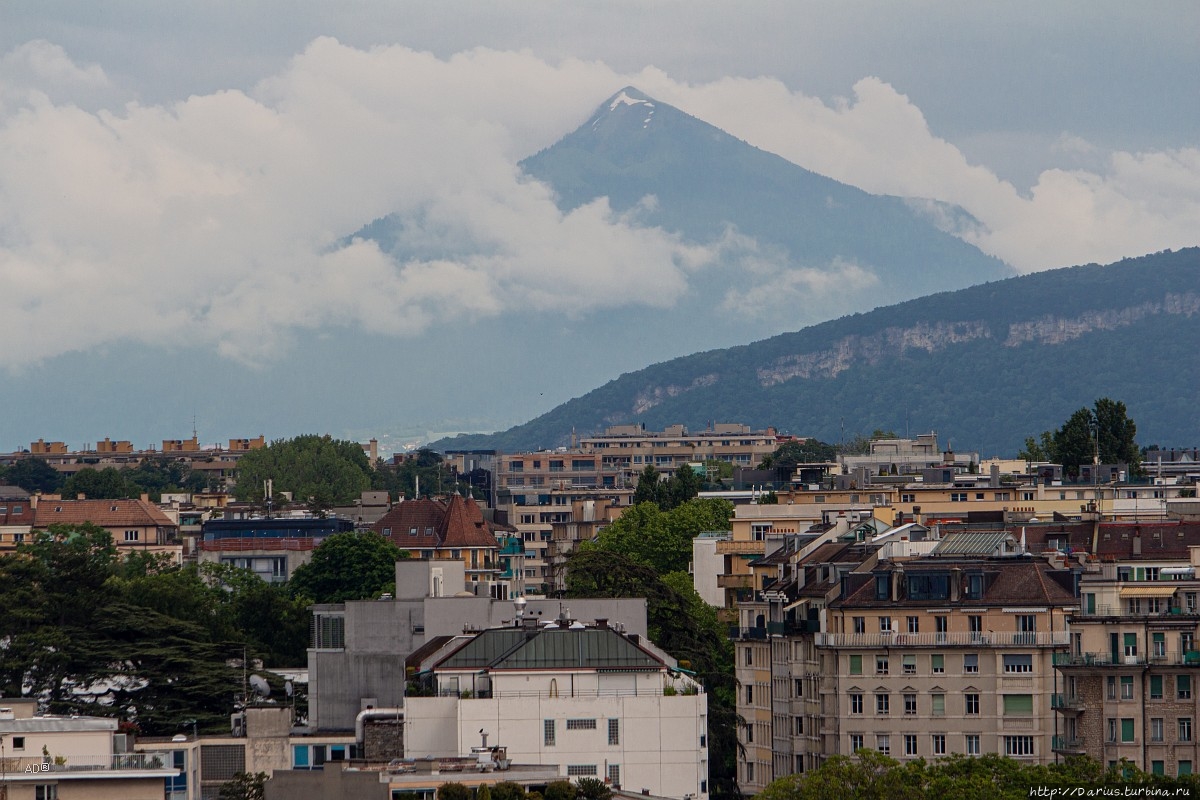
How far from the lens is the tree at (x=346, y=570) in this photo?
155 meters

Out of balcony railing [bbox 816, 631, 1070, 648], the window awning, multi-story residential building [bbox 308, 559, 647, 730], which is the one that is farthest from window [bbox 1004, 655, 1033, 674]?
multi-story residential building [bbox 308, 559, 647, 730]

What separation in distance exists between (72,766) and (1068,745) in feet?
96.0

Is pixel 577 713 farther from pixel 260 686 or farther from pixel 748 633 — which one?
pixel 748 633

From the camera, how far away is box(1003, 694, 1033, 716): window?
274 feet

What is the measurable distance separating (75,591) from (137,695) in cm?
1641

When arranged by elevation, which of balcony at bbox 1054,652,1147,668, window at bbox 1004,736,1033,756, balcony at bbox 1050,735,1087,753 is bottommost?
window at bbox 1004,736,1033,756

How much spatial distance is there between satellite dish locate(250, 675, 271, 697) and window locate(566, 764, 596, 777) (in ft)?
66.6

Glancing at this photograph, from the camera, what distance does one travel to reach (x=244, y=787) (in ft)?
212

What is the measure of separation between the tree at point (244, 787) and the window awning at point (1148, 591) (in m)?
27.8

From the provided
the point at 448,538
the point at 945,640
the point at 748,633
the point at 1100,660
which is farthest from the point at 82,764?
the point at 448,538

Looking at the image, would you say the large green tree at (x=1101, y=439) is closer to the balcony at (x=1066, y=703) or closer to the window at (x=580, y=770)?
the balcony at (x=1066, y=703)

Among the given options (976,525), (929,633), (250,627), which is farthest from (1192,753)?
(250,627)

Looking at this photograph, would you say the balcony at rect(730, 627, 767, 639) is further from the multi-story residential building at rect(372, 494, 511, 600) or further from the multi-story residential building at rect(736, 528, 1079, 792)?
the multi-story residential building at rect(372, 494, 511, 600)

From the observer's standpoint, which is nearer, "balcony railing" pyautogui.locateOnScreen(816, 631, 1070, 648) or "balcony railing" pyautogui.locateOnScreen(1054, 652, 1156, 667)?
"balcony railing" pyautogui.locateOnScreen(1054, 652, 1156, 667)
